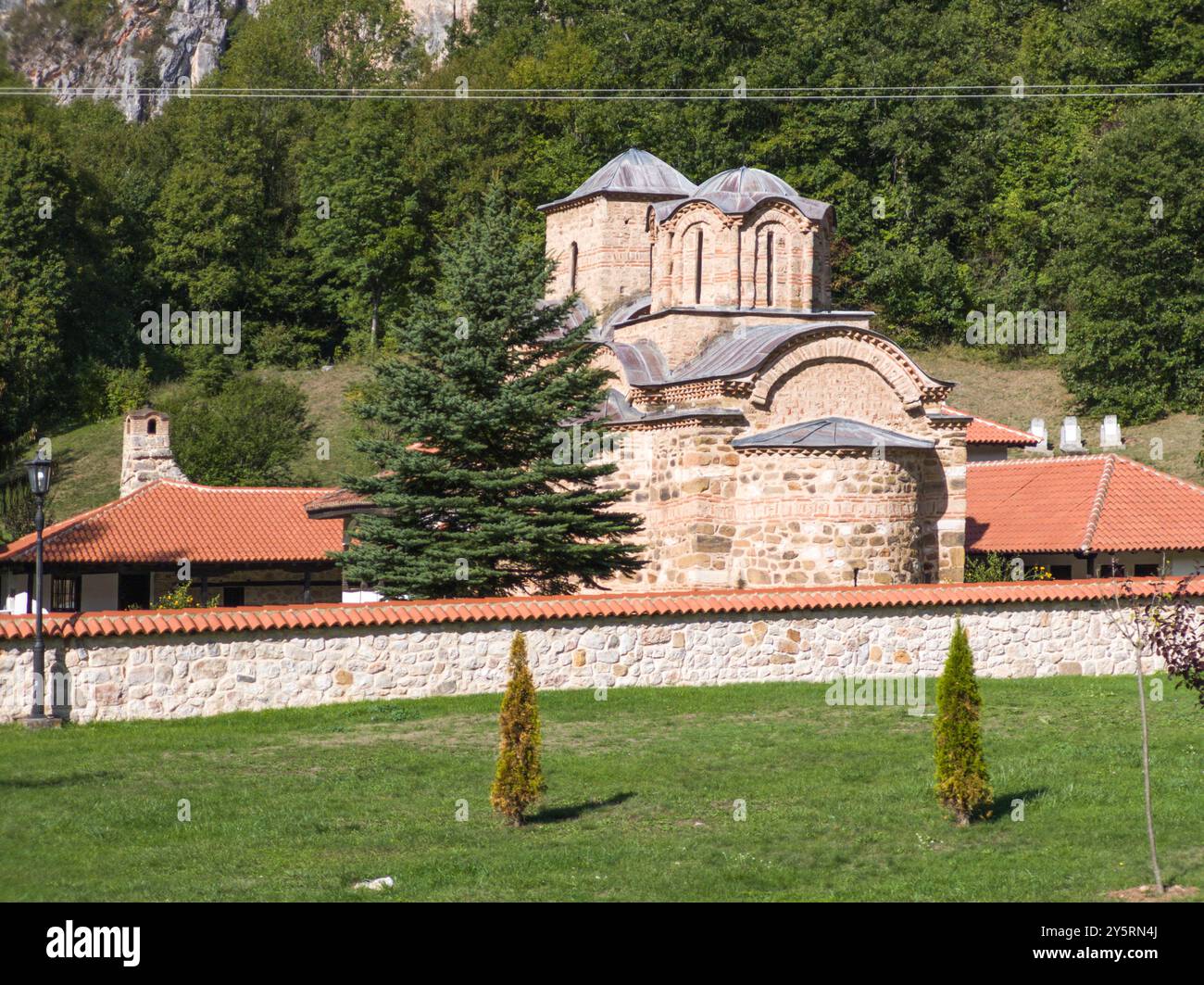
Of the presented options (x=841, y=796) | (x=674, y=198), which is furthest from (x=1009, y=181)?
(x=841, y=796)

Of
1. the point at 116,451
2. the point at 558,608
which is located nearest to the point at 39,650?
the point at 558,608

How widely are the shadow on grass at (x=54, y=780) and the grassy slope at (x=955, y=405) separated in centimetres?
2423

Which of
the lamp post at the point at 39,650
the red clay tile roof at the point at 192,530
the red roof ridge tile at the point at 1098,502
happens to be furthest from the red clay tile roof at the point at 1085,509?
the lamp post at the point at 39,650

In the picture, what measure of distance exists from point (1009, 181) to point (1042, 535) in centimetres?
2592

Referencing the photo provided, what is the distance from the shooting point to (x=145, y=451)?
29.6 metres

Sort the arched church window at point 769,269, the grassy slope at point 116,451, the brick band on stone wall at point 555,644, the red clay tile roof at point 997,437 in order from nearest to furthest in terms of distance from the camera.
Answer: the brick band on stone wall at point 555,644, the arched church window at point 769,269, the red clay tile roof at point 997,437, the grassy slope at point 116,451

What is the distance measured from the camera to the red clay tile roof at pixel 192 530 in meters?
25.7

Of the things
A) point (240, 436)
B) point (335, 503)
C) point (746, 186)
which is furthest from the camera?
point (240, 436)

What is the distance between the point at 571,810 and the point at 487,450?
9118 mm

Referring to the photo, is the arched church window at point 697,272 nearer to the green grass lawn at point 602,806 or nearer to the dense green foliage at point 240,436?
the green grass lawn at point 602,806

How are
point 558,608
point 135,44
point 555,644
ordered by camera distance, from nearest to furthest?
point 558,608
point 555,644
point 135,44

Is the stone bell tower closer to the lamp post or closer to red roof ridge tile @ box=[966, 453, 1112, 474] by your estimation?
the lamp post

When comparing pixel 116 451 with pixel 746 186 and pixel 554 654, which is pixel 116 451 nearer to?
pixel 746 186

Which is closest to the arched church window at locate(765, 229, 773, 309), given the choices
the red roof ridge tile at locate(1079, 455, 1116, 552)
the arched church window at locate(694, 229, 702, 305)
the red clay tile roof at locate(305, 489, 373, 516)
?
the arched church window at locate(694, 229, 702, 305)
